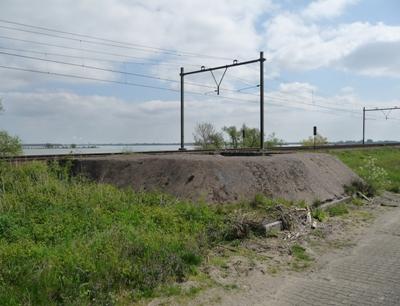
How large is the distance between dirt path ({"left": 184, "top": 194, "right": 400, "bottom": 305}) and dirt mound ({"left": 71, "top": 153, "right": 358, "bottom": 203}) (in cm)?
319

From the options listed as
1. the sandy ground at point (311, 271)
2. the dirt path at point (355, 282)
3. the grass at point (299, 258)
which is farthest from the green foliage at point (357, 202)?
the grass at point (299, 258)

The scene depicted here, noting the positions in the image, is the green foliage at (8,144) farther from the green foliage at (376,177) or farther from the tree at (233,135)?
the tree at (233,135)

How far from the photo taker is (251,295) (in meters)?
5.47

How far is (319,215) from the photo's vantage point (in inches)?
403

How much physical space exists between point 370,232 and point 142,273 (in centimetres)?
581

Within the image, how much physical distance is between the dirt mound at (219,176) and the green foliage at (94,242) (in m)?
0.89

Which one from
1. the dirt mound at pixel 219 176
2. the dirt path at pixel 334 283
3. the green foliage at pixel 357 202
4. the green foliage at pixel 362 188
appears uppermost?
the dirt mound at pixel 219 176

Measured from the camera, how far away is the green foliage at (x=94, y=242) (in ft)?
16.3

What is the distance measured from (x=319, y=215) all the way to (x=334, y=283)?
14.6 ft

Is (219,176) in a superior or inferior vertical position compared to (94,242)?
superior

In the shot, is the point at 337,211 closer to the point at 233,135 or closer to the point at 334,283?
the point at 334,283

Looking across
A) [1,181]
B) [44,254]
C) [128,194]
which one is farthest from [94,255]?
[1,181]

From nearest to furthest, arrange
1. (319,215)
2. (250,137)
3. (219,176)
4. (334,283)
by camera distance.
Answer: (334,283), (319,215), (219,176), (250,137)

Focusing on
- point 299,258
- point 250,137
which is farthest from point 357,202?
point 250,137
